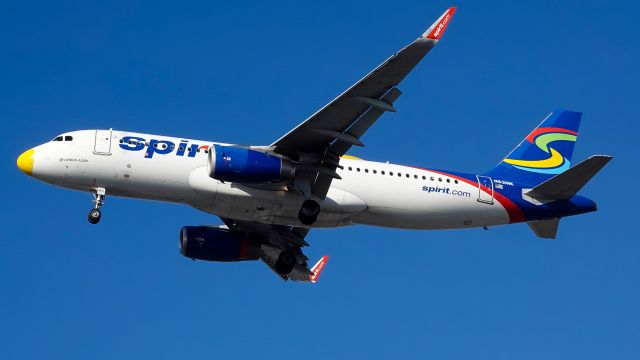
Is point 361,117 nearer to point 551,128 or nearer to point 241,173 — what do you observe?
point 241,173

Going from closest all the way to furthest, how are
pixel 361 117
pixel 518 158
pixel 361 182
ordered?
pixel 361 117
pixel 361 182
pixel 518 158

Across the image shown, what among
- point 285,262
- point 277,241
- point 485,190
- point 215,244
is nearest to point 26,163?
point 215,244

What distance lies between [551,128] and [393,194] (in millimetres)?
10725

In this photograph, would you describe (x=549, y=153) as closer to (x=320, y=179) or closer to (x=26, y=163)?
(x=320, y=179)

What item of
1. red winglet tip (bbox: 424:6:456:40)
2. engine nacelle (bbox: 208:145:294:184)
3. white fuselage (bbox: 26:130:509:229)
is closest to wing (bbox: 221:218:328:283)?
white fuselage (bbox: 26:130:509:229)

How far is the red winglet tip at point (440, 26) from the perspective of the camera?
3812 cm

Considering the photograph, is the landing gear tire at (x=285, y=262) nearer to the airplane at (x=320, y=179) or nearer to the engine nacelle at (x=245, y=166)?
the airplane at (x=320, y=179)

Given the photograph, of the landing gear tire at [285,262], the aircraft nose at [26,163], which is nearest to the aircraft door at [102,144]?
the aircraft nose at [26,163]

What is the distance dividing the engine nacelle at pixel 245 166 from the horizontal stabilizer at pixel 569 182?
1175 centimetres

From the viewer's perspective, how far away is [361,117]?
42.2 m

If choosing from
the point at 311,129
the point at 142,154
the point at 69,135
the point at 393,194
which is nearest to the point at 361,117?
the point at 311,129

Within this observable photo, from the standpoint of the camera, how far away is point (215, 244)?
164ft

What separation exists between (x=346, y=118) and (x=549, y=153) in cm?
1356

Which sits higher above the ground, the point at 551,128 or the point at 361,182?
the point at 551,128
